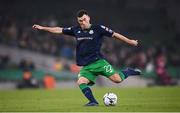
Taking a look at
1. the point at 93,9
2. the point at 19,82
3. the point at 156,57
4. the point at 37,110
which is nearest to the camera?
the point at 37,110

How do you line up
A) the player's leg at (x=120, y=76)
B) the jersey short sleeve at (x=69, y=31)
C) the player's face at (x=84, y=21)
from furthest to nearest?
1. the player's leg at (x=120, y=76)
2. the jersey short sleeve at (x=69, y=31)
3. the player's face at (x=84, y=21)

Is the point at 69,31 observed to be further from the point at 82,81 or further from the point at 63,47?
the point at 63,47

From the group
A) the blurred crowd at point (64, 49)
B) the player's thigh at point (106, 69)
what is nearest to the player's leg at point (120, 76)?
the player's thigh at point (106, 69)

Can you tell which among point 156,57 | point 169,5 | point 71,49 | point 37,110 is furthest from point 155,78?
point 37,110

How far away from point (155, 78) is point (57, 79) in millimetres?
4867

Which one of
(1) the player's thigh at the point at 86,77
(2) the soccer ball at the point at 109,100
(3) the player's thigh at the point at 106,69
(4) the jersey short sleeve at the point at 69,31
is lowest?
(2) the soccer ball at the point at 109,100

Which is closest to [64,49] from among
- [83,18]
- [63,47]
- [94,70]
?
[63,47]

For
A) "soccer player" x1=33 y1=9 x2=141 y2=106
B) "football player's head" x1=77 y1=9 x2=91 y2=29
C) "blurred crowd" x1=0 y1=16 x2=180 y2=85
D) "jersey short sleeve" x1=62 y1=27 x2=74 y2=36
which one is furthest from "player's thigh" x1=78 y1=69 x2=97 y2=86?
"blurred crowd" x1=0 y1=16 x2=180 y2=85

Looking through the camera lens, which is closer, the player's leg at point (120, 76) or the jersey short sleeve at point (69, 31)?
the jersey short sleeve at point (69, 31)

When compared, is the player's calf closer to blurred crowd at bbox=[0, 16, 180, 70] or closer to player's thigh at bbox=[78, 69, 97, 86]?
player's thigh at bbox=[78, 69, 97, 86]

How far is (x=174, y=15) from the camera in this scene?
38969 mm

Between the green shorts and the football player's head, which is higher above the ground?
the football player's head

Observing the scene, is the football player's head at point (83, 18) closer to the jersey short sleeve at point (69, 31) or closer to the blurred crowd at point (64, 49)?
the jersey short sleeve at point (69, 31)

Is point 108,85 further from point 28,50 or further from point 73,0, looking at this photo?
point 73,0
